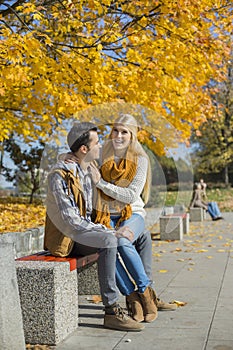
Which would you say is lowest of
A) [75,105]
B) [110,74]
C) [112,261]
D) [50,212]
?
[112,261]

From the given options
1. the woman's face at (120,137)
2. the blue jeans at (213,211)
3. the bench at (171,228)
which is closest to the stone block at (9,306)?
the woman's face at (120,137)

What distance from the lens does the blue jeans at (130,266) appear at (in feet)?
14.7

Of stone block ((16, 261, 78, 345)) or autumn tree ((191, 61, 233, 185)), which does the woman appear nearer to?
stone block ((16, 261, 78, 345))

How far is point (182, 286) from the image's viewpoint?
620 cm

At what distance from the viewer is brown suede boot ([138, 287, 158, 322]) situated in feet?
15.1

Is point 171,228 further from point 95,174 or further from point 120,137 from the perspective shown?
point 95,174

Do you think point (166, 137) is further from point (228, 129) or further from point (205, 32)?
point (228, 129)

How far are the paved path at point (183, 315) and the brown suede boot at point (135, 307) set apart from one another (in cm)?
13

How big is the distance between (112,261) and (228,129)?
33818 millimetres

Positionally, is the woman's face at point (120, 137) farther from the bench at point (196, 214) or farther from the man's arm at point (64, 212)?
the bench at point (196, 214)

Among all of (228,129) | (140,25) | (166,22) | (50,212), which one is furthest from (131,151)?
(228,129)

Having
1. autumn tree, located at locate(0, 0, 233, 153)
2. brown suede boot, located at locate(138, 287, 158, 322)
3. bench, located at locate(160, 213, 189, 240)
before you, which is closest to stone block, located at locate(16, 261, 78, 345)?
brown suede boot, located at locate(138, 287, 158, 322)

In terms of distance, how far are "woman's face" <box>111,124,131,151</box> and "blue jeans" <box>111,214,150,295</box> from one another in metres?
0.66

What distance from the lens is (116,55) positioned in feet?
32.8
